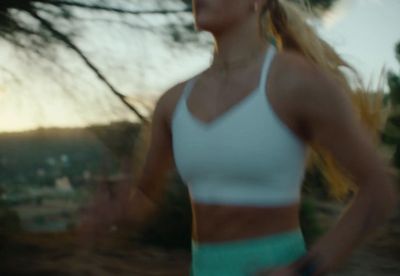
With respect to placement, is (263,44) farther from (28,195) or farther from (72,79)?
(28,195)

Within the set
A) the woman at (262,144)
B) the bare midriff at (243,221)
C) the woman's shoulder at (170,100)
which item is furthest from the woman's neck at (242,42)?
the bare midriff at (243,221)

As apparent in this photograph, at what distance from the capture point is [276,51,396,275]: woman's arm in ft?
4.15

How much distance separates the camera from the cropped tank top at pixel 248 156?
136 cm

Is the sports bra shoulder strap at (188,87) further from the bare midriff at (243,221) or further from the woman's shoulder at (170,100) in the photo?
the bare midriff at (243,221)

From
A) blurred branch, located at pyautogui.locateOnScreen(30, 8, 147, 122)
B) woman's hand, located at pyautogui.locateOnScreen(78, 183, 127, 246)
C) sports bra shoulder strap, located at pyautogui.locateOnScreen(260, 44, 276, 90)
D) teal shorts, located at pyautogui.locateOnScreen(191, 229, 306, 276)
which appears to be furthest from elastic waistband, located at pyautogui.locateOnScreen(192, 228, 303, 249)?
blurred branch, located at pyautogui.locateOnScreen(30, 8, 147, 122)

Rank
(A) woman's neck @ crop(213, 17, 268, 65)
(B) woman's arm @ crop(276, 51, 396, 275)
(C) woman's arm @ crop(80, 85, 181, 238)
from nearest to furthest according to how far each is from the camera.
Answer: (B) woman's arm @ crop(276, 51, 396, 275), (A) woman's neck @ crop(213, 17, 268, 65), (C) woman's arm @ crop(80, 85, 181, 238)

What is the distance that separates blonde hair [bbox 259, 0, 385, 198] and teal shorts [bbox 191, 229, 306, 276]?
0.21 m

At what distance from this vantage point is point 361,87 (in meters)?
1.66

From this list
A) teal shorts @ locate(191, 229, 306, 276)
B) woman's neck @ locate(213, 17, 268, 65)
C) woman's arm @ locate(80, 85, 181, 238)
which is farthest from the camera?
woman's arm @ locate(80, 85, 181, 238)

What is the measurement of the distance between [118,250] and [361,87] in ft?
14.5

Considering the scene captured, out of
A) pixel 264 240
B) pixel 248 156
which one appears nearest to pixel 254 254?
pixel 264 240

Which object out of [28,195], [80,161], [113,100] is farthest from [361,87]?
[28,195]

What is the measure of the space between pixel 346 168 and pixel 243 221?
210 mm

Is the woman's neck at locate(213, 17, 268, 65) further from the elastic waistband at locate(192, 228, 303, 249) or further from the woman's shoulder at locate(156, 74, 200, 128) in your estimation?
the elastic waistband at locate(192, 228, 303, 249)
